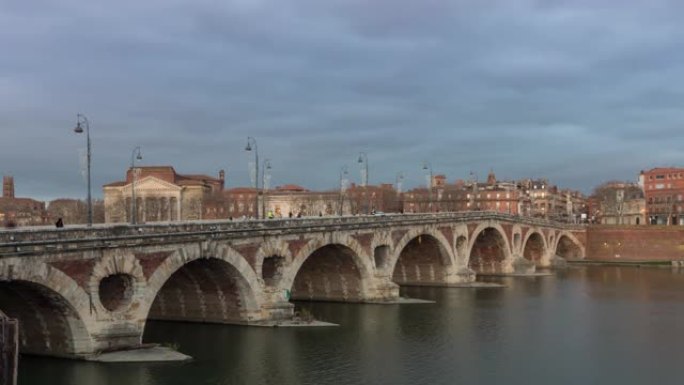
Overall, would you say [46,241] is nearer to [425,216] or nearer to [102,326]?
[102,326]

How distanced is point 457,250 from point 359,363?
41.0m

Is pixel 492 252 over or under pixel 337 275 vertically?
over

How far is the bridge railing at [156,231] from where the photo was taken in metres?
29.1

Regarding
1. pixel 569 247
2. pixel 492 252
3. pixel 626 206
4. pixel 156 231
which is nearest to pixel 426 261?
pixel 492 252

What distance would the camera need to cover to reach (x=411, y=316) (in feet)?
169

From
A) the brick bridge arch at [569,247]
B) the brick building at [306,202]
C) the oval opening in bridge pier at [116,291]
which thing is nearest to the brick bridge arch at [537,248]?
the brick bridge arch at [569,247]

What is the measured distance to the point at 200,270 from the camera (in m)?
42.3

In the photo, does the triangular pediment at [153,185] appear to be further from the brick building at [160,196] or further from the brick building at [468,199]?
the brick building at [468,199]

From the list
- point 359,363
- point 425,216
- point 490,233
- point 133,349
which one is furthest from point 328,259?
point 490,233

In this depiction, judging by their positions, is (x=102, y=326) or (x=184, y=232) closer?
(x=102, y=326)

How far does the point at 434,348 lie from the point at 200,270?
46.7 feet

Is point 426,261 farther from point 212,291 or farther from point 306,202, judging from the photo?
point 306,202

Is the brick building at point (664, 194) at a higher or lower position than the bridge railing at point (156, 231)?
higher

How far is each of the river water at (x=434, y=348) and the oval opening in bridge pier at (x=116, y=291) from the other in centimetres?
344
